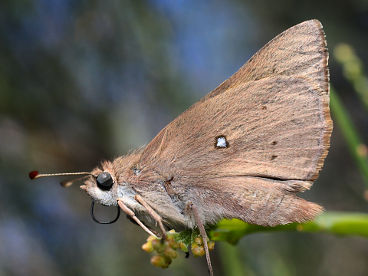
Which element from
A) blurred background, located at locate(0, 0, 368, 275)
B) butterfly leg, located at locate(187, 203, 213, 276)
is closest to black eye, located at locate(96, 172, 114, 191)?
butterfly leg, located at locate(187, 203, 213, 276)

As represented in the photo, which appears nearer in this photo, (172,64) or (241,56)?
(172,64)

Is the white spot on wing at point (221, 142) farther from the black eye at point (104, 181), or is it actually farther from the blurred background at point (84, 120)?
the blurred background at point (84, 120)

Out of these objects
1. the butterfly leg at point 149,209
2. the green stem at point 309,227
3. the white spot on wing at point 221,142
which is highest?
the white spot on wing at point 221,142

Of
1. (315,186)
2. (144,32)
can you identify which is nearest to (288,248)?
(315,186)

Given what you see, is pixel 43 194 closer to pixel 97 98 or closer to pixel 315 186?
pixel 97 98

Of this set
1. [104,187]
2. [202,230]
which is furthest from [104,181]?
[202,230]

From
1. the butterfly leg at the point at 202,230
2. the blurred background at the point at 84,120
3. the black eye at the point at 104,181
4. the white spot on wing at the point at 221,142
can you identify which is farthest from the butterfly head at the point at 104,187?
the blurred background at the point at 84,120

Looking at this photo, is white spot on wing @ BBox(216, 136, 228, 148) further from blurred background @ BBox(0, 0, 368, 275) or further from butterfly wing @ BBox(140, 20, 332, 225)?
blurred background @ BBox(0, 0, 368, 275)
